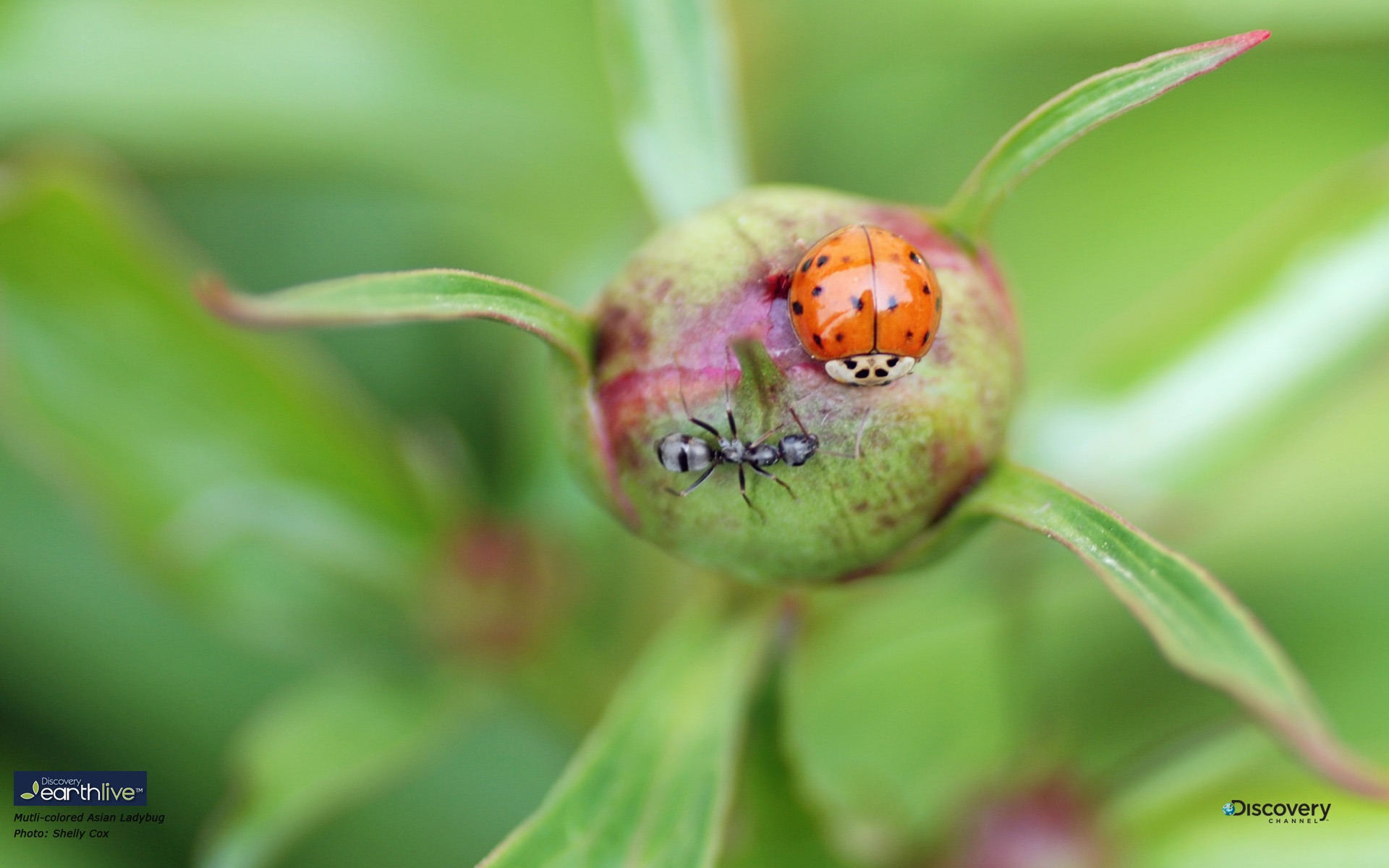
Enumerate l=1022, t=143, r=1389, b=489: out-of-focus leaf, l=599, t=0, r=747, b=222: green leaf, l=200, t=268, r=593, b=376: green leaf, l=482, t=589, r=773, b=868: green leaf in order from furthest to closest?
l=1022, t=143, r=1389, b=489: out-of-focus leaf, l=599, t=0, r=747, b=222: green leaf, l=482, t=589, r=773, b=868: green leaf, l=200, t=268, r=593, b=376: green leaf

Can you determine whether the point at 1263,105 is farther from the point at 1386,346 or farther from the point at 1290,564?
the point at 1386,346

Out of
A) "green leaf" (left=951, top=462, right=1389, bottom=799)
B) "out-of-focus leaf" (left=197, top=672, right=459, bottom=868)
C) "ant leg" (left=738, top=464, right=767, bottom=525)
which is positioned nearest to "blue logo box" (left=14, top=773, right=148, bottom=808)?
"out-of-focus leaf" (left=197, top=672, right=459, bottom=868)

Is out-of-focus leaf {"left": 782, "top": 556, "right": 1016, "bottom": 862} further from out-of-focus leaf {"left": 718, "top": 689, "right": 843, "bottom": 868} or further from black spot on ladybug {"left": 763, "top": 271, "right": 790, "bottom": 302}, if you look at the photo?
black spot on ladybug {"left": 763, "top": 271, "right": 790, "bottom": 302}

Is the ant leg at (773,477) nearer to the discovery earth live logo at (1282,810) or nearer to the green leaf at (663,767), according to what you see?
the green leaf at (663,767)

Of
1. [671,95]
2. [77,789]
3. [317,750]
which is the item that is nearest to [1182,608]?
[671,95]

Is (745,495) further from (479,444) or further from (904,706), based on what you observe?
(479,444)

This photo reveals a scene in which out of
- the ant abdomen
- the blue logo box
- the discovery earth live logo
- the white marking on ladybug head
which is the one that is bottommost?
the discovery earth live logo

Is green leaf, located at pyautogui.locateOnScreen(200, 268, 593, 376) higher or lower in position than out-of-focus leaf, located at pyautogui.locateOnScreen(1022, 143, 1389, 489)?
lower
